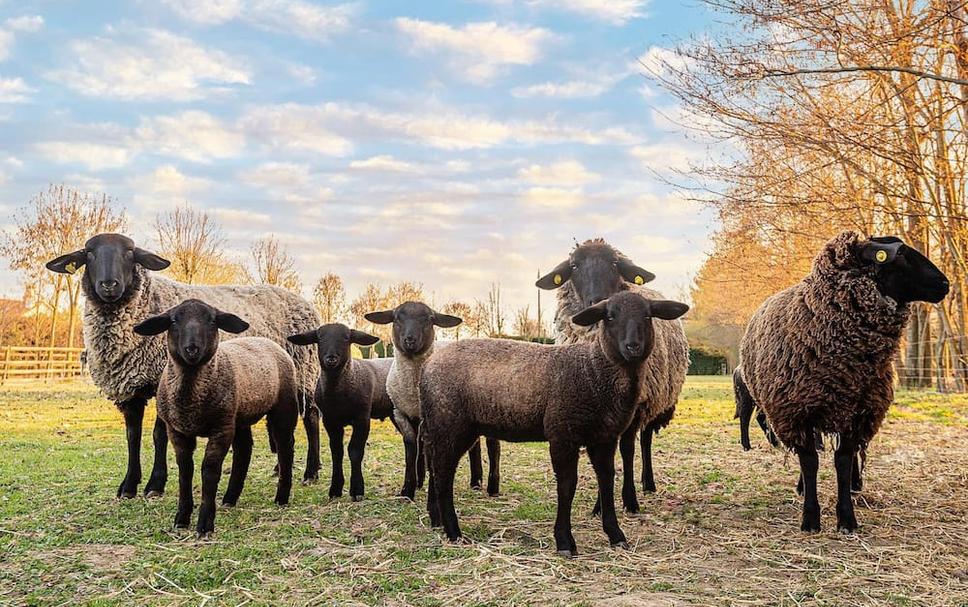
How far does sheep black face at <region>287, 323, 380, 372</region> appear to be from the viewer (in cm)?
802

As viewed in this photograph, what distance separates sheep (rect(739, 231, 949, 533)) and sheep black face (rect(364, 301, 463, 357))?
3.38 m

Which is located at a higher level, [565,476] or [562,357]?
[562,357]

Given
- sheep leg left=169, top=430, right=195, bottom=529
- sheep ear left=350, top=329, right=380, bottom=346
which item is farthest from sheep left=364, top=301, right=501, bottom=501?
sheep leg left=169, top=430, right=195, bottom=529

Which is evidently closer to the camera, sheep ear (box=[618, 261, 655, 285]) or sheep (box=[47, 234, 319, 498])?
sheep ear (box=[618, 261, 655, 285])

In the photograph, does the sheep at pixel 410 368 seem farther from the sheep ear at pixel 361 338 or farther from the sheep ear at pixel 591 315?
the sheep ear at pixel 591 315

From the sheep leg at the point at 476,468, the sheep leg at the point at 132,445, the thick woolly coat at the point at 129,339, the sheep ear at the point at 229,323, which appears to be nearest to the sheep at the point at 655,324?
the sheep leg at the point at 476,468

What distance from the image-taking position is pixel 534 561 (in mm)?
5566

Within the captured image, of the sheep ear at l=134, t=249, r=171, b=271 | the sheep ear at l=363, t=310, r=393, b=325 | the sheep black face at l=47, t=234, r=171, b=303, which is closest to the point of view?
the sheep ear at l=363, t=310, r=393, b=325

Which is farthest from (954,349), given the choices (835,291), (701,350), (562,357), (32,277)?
(32,277)

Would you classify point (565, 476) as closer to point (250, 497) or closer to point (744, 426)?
point (250, 497)

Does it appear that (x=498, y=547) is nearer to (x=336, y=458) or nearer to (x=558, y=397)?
(x=558, y=397)

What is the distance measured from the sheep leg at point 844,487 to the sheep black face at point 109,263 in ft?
23.7

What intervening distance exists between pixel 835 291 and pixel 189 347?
575 centimetres

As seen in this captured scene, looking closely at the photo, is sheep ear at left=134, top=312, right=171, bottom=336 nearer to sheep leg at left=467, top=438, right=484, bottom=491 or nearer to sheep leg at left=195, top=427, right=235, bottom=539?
sheep leg at left=195, top=427, right=235, bottom=539
